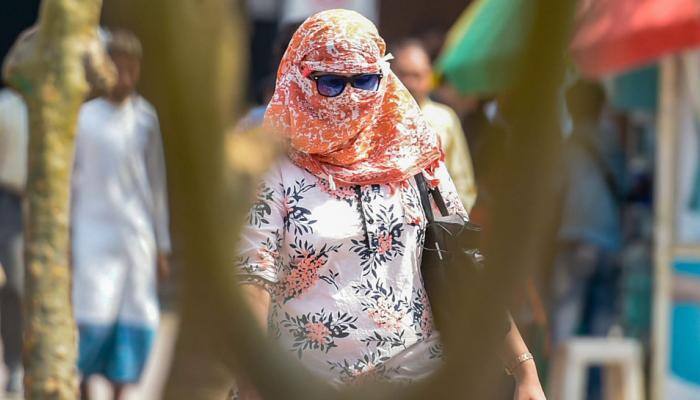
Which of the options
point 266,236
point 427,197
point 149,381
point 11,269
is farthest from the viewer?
point 149,381

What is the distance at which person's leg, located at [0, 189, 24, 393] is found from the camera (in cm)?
717

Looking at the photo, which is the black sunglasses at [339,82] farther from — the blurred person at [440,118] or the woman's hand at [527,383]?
the blurred person at [440,118]

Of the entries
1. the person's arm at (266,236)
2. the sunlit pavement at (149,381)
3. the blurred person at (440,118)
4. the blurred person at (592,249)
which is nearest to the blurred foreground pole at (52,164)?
the blurred person at (440,118)

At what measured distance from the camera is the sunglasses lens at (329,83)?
2.95m

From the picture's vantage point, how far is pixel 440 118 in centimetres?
510

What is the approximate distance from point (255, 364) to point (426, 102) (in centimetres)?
390

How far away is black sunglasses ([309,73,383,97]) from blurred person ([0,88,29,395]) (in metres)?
4.45

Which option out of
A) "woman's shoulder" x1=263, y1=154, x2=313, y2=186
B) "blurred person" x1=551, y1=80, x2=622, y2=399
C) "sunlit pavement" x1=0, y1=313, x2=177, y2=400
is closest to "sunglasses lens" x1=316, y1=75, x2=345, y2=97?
"woman's shoulder" x1=263, y1=154, x2=313, y2=186

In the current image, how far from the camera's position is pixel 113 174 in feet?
20.7

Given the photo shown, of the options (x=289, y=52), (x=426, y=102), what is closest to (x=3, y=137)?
(x=426, y=102)

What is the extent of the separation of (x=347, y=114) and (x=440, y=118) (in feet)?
7.21

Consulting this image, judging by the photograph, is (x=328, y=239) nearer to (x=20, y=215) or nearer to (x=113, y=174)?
(x=113, y=174)

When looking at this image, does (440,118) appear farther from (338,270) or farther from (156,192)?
(338,270)

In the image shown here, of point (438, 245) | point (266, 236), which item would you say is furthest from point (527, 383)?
point (266, 236)
